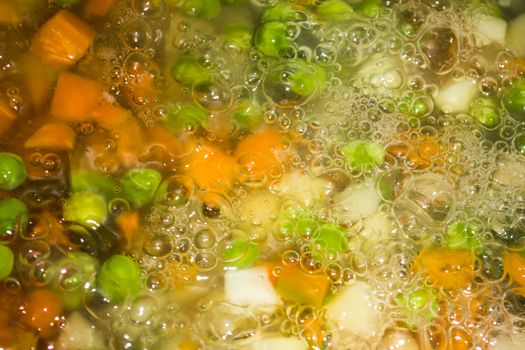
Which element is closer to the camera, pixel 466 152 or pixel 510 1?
pixel 466 152

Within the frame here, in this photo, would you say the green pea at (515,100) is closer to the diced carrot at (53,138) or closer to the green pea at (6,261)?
the diced carrot at (53,138)

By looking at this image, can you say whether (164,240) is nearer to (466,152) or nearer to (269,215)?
(269,215)

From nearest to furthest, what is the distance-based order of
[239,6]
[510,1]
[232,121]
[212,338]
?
[212,338] → [232,121] → [239,6] → [510,1]

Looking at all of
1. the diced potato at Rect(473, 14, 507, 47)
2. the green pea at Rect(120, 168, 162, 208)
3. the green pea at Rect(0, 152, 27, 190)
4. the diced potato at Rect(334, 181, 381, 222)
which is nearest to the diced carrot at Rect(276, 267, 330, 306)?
the diced potato at Rect(334, 181, 381, 222)

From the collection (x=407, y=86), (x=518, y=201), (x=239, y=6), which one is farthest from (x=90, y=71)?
→ (x=518, y=201)

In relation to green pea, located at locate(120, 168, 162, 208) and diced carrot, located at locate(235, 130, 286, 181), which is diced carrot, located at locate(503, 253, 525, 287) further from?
green pea, located at locate(120, 168, 162, 208)

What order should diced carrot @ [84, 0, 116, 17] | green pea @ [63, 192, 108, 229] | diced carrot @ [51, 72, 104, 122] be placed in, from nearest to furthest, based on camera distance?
green pea @ [63, 192, 108, 229] → diced carrot @ [51, 72, 104, 122] → diced carrot @ [84, 0, 116, 17]
